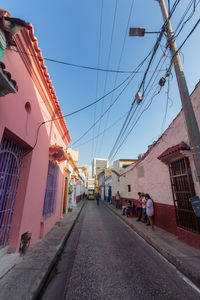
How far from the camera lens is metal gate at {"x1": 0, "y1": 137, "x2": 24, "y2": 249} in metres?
2.82

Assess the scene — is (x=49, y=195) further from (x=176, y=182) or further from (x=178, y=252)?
(x=176, y=182)

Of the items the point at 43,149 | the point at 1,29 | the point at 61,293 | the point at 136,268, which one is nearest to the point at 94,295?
the point at 61,293

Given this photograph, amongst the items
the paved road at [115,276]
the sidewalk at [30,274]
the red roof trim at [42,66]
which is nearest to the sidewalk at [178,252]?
the paved road at [115,276]

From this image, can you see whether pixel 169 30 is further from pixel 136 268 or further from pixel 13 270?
pixel 13 270

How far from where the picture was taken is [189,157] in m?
4.12

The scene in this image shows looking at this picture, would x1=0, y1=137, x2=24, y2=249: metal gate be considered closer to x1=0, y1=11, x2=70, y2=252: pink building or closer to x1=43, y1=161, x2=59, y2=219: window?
x1=0, y1=11, x2=70, y2=252: pink building

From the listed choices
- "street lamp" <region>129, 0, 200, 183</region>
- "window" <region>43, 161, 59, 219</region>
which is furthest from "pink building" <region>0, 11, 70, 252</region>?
"street lamp" <region>129, 0, 200, 183</region>

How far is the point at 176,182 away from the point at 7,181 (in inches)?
216

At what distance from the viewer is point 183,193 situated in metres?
4.39

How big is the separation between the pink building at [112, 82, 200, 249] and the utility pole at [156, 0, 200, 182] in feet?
3.17

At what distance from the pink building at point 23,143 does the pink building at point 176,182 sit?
463cm

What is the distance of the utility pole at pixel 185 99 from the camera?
110 inches

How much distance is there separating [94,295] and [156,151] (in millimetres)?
5756

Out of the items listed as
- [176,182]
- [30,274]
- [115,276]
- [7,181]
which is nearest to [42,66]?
[7,181]
